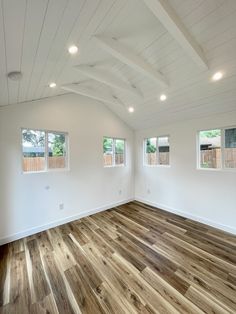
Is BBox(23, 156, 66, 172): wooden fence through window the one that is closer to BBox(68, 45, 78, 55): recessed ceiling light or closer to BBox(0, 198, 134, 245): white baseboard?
BBox(0, 198, 134, 245): white baseboard

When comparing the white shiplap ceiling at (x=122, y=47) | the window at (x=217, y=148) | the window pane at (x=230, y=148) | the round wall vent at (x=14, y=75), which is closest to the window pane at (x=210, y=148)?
the window at (x=217, y=148)

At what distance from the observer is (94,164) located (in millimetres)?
3982

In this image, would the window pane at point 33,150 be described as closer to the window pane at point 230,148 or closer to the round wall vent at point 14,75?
Answer: the round wall vent at point 14,75

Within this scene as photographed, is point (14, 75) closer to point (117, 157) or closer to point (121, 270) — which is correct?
point (121, 270)

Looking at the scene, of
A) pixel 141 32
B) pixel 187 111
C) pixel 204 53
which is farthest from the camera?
pixel 187 111

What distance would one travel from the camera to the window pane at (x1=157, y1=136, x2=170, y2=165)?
4148 mm

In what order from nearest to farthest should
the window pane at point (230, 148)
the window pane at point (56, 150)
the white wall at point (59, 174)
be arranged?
the white wall at point (59, 174), the window pane at point (230, 148), the window pane at point (56, 150)

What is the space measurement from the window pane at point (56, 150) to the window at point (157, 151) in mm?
2497

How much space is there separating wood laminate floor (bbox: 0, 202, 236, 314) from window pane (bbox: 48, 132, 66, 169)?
4.55 ft

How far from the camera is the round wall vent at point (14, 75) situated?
172 centimetres

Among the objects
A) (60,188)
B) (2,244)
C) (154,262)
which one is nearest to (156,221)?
(154,262)

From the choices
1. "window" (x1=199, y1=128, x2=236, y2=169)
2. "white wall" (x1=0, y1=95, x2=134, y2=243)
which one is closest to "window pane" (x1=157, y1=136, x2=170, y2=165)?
"window" (x1=199, y1=128, x2=236, y2=169)

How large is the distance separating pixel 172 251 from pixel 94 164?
99.3 inches

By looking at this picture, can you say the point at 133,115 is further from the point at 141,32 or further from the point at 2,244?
the point at 2,244
